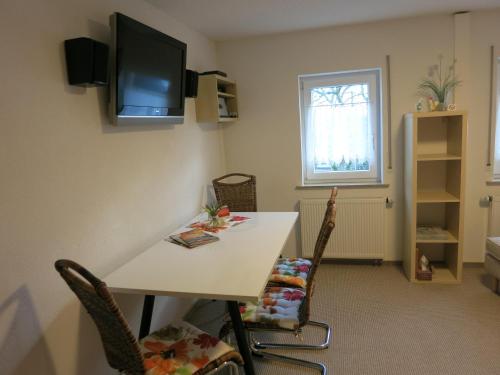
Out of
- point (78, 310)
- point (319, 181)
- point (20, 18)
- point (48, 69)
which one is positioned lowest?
point (78, 310)

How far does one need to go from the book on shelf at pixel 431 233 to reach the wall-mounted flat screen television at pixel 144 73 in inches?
90.9

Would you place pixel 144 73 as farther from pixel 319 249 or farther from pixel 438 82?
pixel 438 82

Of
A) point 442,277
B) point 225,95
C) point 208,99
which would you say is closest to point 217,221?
point 208,99

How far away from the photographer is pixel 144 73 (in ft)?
6.87

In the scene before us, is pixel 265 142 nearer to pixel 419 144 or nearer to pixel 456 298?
pixel 419 144

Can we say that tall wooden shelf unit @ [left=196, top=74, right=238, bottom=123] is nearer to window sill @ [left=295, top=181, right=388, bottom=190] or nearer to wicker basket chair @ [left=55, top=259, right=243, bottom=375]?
window sill @ [left=295, top=181, right=388, bottom=190]

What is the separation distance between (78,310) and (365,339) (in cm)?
177

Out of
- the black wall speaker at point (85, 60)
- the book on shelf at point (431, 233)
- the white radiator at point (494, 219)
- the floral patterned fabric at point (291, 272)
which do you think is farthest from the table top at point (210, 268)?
the white radiator at point (494, 219)

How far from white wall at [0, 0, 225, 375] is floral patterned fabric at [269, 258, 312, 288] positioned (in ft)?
2.43

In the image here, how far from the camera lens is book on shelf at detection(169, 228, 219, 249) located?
2.20 metres

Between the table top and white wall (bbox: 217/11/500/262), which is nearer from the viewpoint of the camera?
the table top

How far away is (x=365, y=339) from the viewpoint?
2432 mm

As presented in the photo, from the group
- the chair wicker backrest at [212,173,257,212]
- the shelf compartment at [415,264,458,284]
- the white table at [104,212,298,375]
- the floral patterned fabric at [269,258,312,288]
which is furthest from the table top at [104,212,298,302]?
the shelf compartment at [415,264,458,284]

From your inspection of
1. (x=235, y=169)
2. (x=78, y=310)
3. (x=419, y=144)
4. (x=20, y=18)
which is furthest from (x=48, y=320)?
(x=419, y=144)
